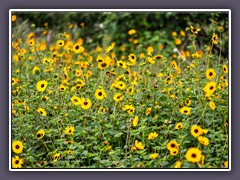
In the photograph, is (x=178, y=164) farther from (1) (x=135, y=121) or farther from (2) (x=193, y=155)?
(1) (x=135, y=121)

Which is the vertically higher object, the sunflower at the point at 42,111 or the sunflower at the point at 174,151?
the sunflower at the point at 42,111

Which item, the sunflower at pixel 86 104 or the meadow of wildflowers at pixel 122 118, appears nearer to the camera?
the meadow of wildflowers at pixel 122 118

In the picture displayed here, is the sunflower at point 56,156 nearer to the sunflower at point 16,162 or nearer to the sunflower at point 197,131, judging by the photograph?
the sunflower at point 16,162

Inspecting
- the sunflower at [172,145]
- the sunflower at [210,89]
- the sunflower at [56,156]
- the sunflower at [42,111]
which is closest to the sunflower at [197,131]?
the sunflower at [172,145]

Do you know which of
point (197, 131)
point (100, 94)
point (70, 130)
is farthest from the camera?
point (100, 94)

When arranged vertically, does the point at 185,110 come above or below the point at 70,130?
above

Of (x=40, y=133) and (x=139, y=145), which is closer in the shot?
(x=139, y=145)

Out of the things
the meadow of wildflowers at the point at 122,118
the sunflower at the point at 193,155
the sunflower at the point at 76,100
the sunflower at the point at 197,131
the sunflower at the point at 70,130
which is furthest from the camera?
the sunflower at the point at 76,100

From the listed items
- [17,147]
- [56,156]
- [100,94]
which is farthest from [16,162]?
[100,94]

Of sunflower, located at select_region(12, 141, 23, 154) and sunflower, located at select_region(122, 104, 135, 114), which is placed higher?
sunflower, located at select_region(122, 104, 135, 114)

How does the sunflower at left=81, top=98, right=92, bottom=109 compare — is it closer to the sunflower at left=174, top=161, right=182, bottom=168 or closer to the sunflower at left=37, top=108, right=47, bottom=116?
the sunflower at left=37, top=108, right=47, bottom=116

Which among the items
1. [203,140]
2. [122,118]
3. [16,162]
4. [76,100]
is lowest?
[16,162]

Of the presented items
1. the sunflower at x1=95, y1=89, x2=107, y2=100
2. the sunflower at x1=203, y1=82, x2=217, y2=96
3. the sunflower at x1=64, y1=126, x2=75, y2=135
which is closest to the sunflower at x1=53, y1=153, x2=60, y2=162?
the sunflower at x1=64, y1=126, x2=75, y2=135
